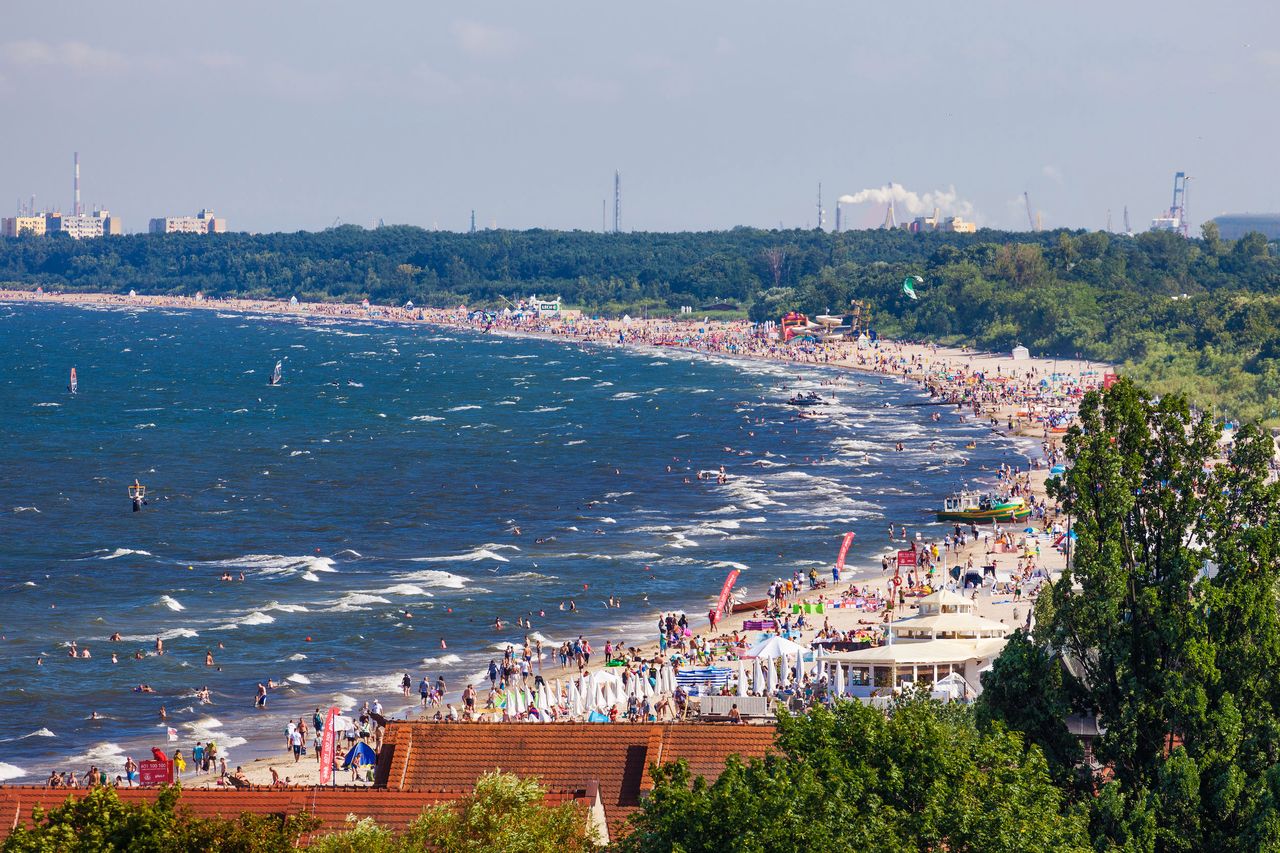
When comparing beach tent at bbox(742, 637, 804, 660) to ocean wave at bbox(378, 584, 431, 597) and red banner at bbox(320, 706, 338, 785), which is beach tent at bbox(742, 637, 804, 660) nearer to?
red banner at bbox(320, 706, 338, 785)

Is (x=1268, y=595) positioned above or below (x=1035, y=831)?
above

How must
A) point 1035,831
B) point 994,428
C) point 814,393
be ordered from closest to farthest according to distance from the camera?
point 1035,831 < point 994,428 < point 814,393

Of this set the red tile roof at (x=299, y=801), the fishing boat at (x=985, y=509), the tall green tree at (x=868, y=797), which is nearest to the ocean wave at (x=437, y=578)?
the fishing boat at (x=985, y=509)

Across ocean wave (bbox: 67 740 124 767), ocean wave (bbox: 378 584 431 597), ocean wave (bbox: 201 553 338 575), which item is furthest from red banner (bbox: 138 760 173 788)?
ocean wave (bbox: 201 553 338 575)

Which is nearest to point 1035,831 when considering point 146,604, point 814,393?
point 146,604

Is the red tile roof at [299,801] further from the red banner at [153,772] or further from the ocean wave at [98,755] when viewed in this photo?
the ocean wave at [98,755]

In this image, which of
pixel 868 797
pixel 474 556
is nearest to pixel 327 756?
pixel 868 797

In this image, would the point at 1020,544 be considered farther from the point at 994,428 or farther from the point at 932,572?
the point at 994,428
